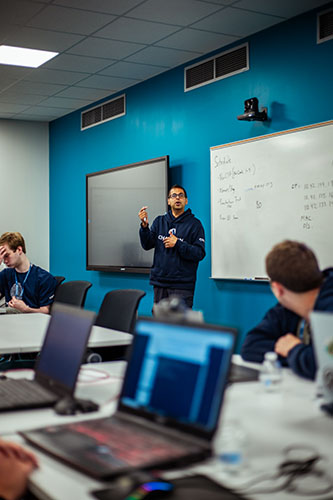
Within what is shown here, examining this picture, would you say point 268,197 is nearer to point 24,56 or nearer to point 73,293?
point 73,293

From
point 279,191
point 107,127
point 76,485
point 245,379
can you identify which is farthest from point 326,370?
point 107,127

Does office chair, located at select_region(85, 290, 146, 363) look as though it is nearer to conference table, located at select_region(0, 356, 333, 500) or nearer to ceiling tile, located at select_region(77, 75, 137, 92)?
conference table, located at select_region(0, 356, 333, 500)

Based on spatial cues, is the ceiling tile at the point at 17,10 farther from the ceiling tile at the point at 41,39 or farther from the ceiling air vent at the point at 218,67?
the ceiling air vent at the point at 218,67

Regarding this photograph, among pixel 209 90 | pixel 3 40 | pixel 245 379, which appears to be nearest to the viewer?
pixel 245 379

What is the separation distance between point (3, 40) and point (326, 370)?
4274 millimetres

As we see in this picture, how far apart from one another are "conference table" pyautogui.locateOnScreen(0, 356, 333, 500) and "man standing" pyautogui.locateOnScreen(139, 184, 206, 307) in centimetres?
286

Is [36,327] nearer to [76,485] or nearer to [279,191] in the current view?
[279,191]

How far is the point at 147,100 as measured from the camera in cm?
615

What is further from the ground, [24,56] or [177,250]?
[24,56]

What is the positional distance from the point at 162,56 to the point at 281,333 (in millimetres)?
3613

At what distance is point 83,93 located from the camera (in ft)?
21.9

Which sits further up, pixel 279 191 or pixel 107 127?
pixel 107 127

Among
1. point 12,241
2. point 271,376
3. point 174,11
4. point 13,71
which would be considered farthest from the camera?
point 13,71

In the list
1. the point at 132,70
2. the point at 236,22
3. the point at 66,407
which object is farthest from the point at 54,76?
the point at 66,407
